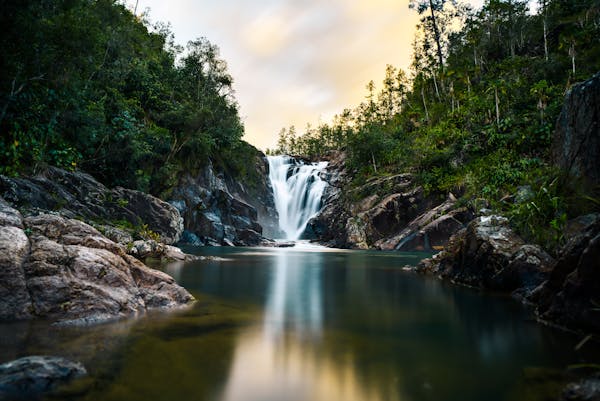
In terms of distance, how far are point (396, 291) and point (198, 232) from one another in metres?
22.8

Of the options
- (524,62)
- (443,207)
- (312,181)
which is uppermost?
(524,62)

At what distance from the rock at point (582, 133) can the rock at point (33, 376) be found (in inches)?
422

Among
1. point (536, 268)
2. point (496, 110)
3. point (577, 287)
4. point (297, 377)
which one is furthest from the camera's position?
point (496, 110)

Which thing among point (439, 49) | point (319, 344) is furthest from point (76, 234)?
point (439, 49)

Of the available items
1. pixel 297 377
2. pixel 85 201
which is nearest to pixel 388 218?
pixel 85 201

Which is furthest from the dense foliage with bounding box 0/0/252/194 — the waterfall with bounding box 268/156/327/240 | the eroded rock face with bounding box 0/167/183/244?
the waterfall with bounding box 268/156/327/240

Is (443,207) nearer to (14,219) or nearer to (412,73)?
(14,219)

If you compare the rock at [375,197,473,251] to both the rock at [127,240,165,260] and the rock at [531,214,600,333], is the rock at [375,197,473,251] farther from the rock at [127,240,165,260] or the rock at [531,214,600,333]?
the rock at [531,214,600,333]

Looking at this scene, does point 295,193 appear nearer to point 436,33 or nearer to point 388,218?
point 388,218

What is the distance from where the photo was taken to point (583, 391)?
2.85 meters

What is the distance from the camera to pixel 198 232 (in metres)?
29.1

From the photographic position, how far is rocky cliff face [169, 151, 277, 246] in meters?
28.8

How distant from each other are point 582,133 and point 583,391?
30.1ft

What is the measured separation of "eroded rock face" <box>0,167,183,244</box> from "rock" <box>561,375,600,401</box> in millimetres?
10615
